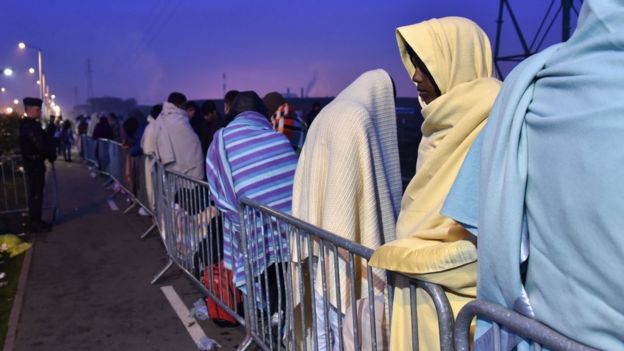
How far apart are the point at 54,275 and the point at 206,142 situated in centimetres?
289

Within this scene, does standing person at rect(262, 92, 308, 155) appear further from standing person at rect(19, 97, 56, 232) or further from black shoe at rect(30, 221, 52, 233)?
black shoe at rect(30, 221, 52, 233)

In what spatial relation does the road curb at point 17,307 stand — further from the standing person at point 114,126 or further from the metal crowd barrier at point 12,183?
the standing person at point 114,126

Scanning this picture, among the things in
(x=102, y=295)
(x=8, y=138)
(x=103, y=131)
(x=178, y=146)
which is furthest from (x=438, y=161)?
(x=103, y=131)

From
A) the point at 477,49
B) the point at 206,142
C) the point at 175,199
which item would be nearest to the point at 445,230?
the point at 477,49

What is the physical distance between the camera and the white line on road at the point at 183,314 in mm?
5045

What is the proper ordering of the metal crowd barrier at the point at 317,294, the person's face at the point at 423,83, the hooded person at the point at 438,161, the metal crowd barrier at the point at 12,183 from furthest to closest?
the metal crowd barrier at the point at 12,183, the person's face at the point at 423,83, the metal crowd barrier at the point at 317,294, the hooded person at the point at 438,161

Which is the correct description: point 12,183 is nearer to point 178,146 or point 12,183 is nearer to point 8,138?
point 178,146

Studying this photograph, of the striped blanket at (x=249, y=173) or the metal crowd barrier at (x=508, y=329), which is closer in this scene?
the metal crowd barrier at (x=508, y=329)

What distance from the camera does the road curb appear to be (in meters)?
4.95

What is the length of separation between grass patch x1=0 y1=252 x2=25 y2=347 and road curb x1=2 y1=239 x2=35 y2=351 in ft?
0.11

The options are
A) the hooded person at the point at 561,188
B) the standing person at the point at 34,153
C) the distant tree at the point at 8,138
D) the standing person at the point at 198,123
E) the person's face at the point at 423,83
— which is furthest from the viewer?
the distant tree at the point at 8,138

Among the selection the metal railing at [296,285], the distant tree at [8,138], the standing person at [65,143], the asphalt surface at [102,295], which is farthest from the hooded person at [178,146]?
the standing person at [65,143]

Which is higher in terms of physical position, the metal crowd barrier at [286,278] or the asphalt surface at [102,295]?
the metal crowd barrier at [286,278]

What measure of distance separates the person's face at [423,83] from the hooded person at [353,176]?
25.1 inches
